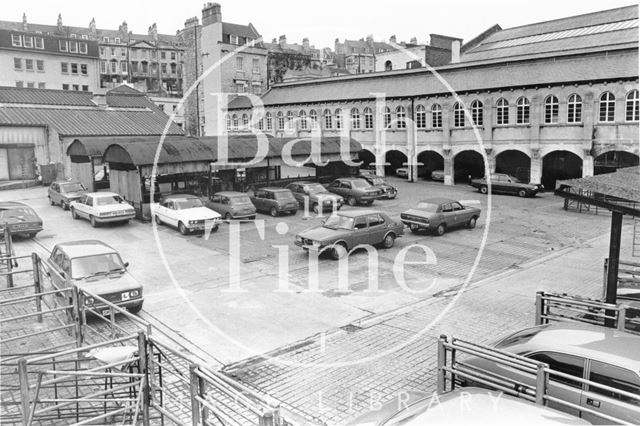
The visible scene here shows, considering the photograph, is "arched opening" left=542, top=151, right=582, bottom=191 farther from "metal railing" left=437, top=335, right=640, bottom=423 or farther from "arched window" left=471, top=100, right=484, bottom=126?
"metal railing" left=437, top=335, right=640, bottom=423

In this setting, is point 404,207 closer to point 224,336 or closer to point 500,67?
point 500,67

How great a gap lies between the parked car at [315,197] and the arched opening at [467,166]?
17108mm

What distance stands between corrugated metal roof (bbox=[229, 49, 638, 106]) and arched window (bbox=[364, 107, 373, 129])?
121cm

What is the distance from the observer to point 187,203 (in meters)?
25.9

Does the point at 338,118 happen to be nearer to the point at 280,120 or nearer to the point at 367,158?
the point at 367,158

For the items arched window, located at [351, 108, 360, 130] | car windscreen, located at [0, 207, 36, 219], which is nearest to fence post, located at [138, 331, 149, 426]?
car windscreen, located at [0, 207, 36, 219]

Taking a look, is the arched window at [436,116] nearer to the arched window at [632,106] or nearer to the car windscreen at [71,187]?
the arched window at [632,106]

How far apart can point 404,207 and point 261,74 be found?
4238 centimetres

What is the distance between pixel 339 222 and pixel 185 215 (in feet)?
24.9

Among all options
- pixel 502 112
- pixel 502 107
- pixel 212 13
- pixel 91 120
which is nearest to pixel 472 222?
pixel 502 112

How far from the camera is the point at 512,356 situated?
8.41 meters

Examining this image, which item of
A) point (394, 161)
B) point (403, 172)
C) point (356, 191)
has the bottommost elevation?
point (356, 191)

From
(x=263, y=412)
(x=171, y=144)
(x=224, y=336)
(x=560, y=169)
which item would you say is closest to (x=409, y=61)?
(x=560, y=169)

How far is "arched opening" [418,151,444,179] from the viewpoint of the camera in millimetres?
47094
